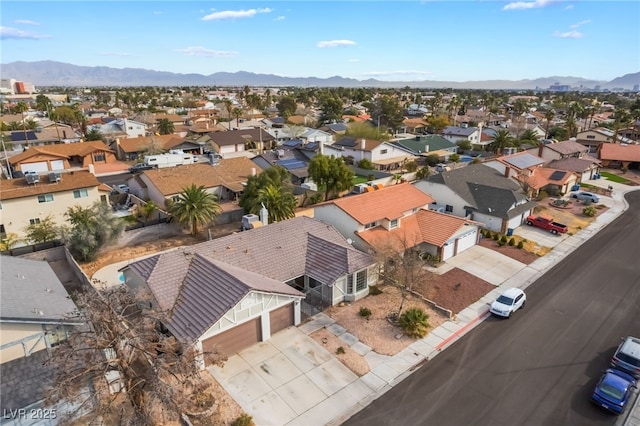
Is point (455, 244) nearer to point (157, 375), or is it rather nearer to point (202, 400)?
point (202, 400)

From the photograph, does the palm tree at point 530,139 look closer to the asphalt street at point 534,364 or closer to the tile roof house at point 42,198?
the asphalt street at point 534,364

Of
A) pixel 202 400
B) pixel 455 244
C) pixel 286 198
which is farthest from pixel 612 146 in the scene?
pixel 202 400

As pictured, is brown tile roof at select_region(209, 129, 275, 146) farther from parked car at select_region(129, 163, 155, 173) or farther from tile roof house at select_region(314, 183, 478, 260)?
tile roof house at select_region(314, 183, 478, 260)

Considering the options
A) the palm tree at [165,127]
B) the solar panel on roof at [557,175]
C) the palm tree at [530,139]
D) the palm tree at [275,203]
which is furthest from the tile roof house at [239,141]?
the solar panel on roof at [557,175]

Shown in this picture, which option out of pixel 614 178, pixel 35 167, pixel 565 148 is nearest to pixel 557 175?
pixel 565 148

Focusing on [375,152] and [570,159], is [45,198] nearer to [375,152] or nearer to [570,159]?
[375,152]
